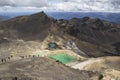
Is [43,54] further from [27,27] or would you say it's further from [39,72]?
[27,27]

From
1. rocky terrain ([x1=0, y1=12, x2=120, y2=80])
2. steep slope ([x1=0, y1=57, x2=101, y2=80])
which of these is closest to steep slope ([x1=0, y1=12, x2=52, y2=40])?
rocky terrain ([x1=0, y1=12, x2=120, y2=80])

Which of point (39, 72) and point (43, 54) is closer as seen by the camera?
point (39, 72)

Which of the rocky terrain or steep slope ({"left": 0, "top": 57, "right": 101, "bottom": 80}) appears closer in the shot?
steep slope ({"left": 0, "top": 57, "right": 101, "bottom": 80})

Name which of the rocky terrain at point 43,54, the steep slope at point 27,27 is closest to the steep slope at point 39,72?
the rocky terrain at point 43,54

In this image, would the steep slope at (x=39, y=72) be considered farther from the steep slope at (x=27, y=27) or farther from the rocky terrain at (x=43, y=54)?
the steep slope at (x=27, y=27)

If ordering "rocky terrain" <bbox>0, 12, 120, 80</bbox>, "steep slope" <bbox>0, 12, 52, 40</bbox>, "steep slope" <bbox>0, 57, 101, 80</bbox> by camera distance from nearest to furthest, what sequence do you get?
"steep slope" <bbox>0, 57, 101, 80</bbox> < "rocky terrain" <bbox>0, 12, 120, 80</bbox> < "steep slope" <bbox>0, 12, 52, 40</bbox>

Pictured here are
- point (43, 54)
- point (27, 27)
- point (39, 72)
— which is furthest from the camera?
point (27, 27)

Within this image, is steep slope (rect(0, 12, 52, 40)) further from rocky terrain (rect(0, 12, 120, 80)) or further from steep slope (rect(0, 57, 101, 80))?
steep slope (rect(0, 57, 101, 80))

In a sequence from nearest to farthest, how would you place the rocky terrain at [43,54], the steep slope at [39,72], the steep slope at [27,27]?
the steep slope at [39,72] < the rocky terrain at [43,54] < the steep slope at [27,27]

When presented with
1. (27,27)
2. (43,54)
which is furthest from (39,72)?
(27,27)
